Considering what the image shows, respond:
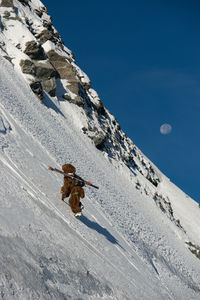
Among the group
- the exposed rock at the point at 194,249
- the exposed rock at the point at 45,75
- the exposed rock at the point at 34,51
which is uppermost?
the exposed rock at the point at 34,51

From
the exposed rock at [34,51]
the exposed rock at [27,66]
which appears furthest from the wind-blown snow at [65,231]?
the exposed rock at [34,51]

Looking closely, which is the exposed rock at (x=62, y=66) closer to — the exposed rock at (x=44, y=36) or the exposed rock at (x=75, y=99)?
the exposed rock at (x=75, y=99)

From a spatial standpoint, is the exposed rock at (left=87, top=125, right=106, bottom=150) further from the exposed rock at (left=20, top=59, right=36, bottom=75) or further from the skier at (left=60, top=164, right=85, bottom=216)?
→ the skier at (left=60, top=164, right=85, bottom=216)

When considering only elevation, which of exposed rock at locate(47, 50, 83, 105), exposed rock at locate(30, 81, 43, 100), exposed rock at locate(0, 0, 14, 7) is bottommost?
exposed rock at locate(30, 81, 43, 100)

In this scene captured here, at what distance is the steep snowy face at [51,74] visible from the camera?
98.7ft

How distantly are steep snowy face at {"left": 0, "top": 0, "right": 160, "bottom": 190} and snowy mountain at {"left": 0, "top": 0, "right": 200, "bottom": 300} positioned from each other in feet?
0.42

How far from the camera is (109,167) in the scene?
29.1 m

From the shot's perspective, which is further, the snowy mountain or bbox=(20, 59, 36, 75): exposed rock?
bbox=(20, 59, 36, 75): exposed rock

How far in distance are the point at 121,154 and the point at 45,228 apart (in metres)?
29.3

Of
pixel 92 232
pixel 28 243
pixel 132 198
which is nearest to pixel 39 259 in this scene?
pixel 28 243

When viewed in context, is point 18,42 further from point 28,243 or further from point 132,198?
point 28,243

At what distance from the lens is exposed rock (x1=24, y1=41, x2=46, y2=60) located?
31.9 metres

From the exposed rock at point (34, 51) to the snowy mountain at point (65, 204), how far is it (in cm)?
10

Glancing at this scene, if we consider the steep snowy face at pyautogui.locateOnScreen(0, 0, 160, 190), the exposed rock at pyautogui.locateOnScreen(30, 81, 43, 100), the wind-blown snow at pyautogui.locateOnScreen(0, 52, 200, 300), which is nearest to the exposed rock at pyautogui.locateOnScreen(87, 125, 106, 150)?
the steep snowy face at pyautogui.locateOnScreen(0, 0, 160, 190)
